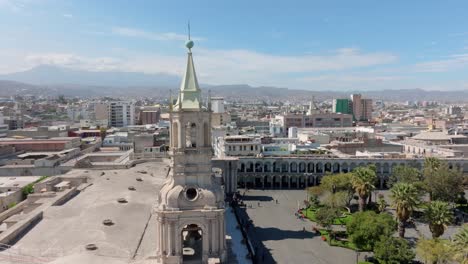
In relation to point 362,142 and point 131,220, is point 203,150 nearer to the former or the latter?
point 131,220

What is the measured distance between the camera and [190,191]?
97.0 feet

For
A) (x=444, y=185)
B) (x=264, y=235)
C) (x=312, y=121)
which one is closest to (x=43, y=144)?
(x=264, y=235)

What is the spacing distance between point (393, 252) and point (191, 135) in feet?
74.3

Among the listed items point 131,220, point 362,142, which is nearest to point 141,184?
point 131,220

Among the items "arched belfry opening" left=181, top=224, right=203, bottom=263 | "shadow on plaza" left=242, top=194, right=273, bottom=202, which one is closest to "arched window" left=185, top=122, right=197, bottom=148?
"arched belfry opening" left=181, top=224, right=203, bottom=263

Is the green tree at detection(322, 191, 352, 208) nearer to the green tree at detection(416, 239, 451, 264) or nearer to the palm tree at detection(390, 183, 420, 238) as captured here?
the palm tree at detection(390, 183, 420, 238)

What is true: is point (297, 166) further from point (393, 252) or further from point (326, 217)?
point (393, 252)

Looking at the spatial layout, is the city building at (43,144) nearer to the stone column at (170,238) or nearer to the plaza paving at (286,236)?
the plaza paving at (286,236)

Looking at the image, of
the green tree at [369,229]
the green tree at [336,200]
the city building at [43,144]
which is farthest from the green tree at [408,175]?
the city building at [43,144]

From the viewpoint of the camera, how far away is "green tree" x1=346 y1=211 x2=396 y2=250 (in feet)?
143

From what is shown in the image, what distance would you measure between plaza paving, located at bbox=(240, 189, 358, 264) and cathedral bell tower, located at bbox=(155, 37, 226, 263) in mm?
16370

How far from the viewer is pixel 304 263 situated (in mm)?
43438

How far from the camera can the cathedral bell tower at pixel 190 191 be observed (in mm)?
28469

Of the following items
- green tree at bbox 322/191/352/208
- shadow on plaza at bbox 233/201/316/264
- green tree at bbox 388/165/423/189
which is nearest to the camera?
shadow on plaza at bbox 233/201/316/264
